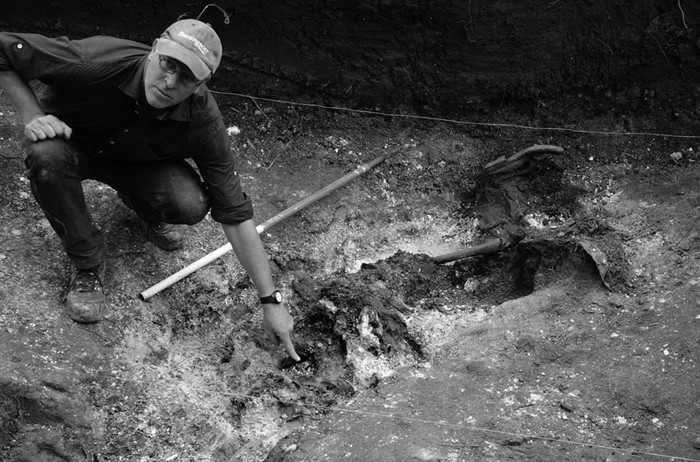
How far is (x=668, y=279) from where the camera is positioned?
12.5 ft

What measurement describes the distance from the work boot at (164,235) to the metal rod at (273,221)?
0.16m

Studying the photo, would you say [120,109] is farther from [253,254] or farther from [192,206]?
[253,254]

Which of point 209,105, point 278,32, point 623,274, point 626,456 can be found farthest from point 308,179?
point 626,456

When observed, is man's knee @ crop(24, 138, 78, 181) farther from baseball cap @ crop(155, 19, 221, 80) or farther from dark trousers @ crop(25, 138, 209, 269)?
baseball cap @ crop(155, 19, 221, 80)

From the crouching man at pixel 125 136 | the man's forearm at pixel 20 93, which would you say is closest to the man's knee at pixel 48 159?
the crouching man at pixel 125 136

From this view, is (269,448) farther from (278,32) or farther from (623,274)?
(278,32)

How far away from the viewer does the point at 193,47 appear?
3.06 meters

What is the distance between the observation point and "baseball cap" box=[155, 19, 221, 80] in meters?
3.04

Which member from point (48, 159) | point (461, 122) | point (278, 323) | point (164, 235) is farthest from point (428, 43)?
point (48, 159)

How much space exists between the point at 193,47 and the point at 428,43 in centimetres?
227

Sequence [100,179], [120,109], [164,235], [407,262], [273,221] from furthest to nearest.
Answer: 1. [273,221]
2. [407,262]
3. [164,235]
4. [100,179]
5. [120,109]

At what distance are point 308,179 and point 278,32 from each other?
926 mm

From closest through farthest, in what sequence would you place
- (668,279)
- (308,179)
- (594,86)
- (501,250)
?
(668,279), (501,250), (308,179), (594,86)

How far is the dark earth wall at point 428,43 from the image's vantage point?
4.90 metres
